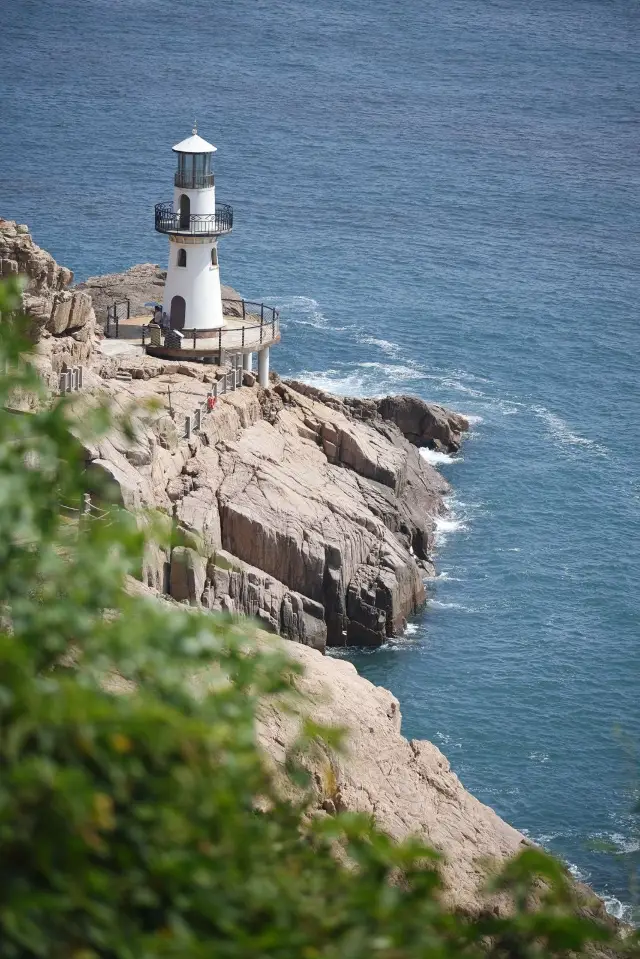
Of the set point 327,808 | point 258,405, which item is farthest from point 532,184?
point 327,808

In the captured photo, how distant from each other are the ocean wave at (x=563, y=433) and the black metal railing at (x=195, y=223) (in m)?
23.8

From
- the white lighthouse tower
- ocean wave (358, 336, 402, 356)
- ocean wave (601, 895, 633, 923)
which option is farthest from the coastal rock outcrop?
ocean wave (358, 336, 402, 356)

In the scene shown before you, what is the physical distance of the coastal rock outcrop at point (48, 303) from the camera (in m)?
52.0

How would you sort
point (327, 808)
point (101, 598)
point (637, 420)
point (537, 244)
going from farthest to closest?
point (537, 244)
point (637, 420)
point (327, 808)
point (101, 598)

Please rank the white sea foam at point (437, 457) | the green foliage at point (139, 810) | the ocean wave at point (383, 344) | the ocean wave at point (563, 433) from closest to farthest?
the green foliage at point (139, 810) → the white sea foam at point (437, 457) → the ocean wave at point (563, 433) → the ocean wave at point (383, 344)

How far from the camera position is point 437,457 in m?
75.3

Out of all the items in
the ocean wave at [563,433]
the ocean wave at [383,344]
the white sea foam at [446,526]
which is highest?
the ocean wave at [383,344]

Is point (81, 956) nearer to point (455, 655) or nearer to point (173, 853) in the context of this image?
point (173, 853)

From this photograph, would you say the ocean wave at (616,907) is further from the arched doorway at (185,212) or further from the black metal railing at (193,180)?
the black metal railing at (193,180)

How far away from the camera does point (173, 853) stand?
8000mm

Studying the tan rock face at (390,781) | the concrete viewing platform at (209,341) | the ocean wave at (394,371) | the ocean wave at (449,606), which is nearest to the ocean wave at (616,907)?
the tan rock face at (390,781)

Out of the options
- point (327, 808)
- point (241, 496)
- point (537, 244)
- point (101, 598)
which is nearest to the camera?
point (101, 598)

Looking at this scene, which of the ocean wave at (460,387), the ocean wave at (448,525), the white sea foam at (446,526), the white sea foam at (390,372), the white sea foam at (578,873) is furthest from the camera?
the ocean wave at (460,387)

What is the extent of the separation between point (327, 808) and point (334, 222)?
98.5 m
